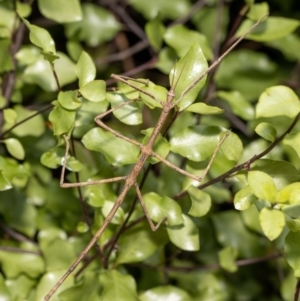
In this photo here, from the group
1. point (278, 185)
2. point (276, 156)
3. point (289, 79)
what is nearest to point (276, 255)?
point (276, 156)

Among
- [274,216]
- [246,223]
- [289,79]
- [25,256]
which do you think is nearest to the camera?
[274,216]

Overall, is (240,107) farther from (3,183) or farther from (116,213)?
(3,183)

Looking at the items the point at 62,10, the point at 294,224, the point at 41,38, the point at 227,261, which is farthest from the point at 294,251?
the point at 62,10

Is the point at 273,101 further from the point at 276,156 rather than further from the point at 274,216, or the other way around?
the point at 276,156

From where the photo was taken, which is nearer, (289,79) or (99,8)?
(99,8)

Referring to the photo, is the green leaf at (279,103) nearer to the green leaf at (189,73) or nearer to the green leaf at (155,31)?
the green leaf at (189,73)

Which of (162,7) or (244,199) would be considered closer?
(244,199)

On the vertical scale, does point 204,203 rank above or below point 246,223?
above
